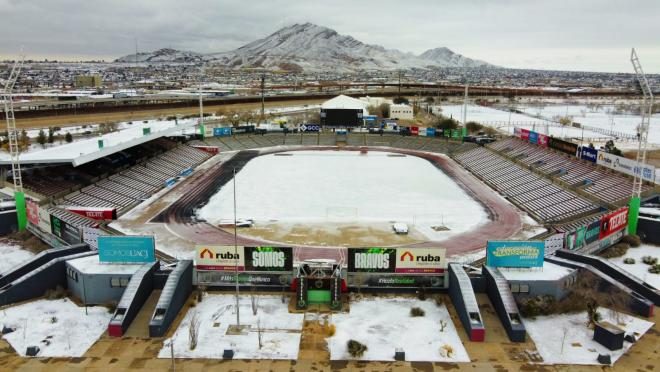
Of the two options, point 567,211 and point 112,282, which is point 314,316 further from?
point 567,211

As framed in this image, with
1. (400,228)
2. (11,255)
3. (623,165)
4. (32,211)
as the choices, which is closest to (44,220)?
(32,211)

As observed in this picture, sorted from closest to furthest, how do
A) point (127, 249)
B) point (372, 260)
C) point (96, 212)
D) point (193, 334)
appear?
point (193, 334), point (127, 249), point (372, 260), point (96, 212)

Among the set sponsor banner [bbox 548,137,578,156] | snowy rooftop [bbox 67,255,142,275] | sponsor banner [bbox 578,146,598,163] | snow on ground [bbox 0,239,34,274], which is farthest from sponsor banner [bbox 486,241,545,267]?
sponsor banner [bbox 548,137,578,156]

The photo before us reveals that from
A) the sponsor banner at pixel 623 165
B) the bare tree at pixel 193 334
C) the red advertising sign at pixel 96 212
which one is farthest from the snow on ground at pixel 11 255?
the sponsor banner at pixel 623 165

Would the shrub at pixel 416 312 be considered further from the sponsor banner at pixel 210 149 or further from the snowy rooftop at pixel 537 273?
the sponsor banner at pixel 210 149

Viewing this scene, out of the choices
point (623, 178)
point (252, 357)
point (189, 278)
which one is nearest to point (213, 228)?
point (189, 278)

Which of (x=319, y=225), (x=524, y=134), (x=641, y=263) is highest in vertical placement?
(x=524, y=134)

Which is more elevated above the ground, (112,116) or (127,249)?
(112,116)

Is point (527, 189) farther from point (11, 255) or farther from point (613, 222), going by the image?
point (11, 255)
